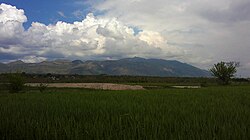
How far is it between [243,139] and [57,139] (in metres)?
3.72

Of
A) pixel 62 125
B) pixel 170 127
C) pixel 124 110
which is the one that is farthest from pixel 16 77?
pixel 170 127

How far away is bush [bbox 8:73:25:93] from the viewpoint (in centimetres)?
2927

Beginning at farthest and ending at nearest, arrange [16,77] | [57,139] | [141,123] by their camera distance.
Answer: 1. [16,77]
2. [141,123]
3. [57,139]

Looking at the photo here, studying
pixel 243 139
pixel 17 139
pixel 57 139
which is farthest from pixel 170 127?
pixel 17 139

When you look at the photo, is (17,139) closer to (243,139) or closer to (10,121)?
(10,121)

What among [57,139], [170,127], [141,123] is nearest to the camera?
[57,139]

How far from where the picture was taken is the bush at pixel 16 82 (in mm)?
29266

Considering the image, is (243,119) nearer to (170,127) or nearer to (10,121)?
(170,127)

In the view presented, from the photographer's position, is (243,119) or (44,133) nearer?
(44,133)

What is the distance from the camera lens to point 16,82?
29.7m

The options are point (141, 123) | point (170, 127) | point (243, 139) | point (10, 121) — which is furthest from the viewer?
point (10, 121)

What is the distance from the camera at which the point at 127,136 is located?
21.0 feet

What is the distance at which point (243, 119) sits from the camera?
319 inches

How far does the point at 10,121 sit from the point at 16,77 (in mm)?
21185
